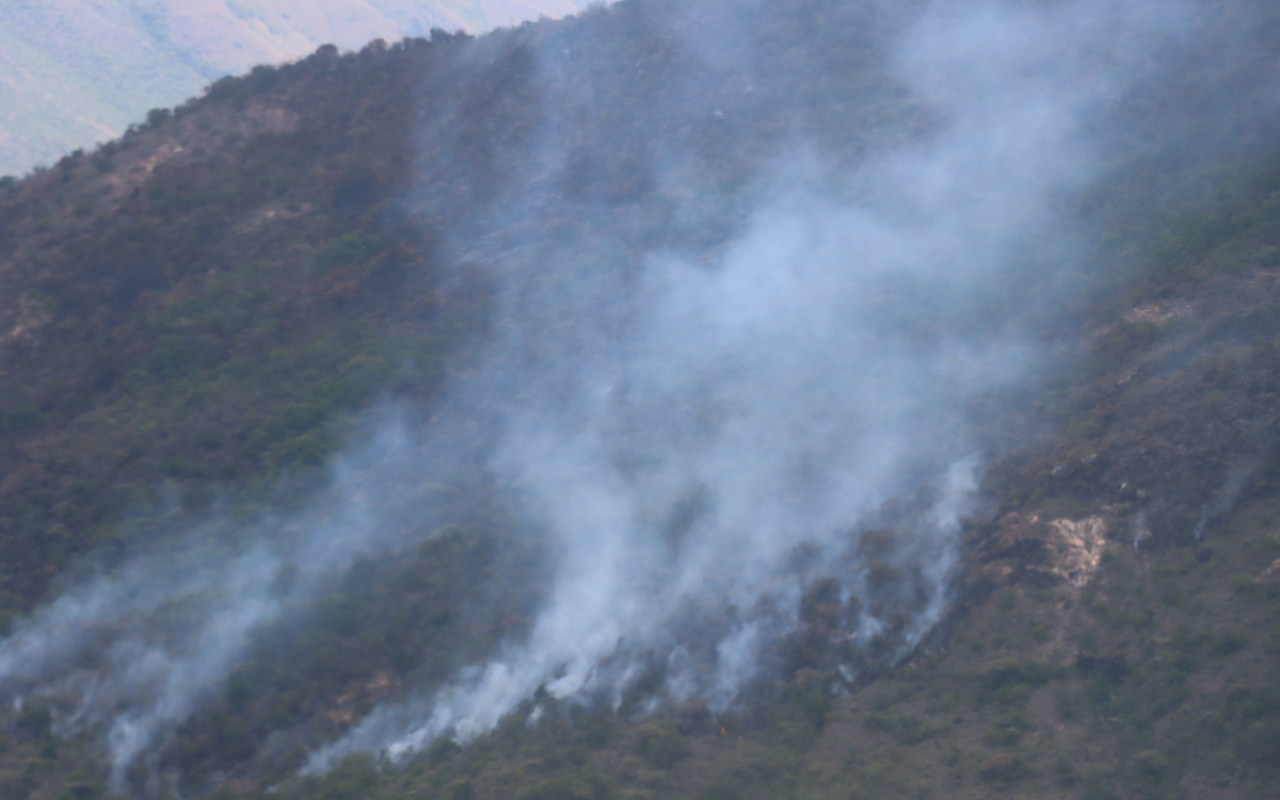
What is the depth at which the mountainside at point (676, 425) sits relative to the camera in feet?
47.4

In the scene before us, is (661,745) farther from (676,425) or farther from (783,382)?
(783,382)

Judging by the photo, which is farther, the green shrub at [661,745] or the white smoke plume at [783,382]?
the white smoke plume at [783,382]

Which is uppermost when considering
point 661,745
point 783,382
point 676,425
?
point 676,425

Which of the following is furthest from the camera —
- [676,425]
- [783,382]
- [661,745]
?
[783,382]

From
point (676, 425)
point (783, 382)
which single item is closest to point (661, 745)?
point (676, 425)

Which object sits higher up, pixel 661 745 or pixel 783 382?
pixel 783 382

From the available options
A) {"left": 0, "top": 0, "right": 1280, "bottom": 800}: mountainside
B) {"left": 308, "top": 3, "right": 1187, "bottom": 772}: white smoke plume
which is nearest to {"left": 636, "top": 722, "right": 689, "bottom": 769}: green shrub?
{"left": 0, "top": 0, "right": 1280, "bottom": 800}: mountainside

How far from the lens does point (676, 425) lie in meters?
22.1

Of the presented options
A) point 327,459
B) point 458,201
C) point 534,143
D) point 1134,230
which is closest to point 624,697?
point 327,459

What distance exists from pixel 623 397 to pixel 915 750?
12.8 m

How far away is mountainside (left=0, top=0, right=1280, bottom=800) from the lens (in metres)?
14.4

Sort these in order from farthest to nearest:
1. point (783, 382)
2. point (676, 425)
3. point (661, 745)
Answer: point (783, 382), point (676, 425), point (661, 745)

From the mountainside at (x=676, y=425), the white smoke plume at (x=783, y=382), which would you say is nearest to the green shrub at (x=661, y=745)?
the mountainside at (x=676, y=425)

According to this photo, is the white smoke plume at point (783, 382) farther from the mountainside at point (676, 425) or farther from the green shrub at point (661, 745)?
the green shrub at point (661, 745)
